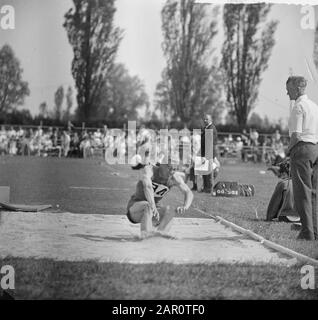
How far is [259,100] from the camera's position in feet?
18.9

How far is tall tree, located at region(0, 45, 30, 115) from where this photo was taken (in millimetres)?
4945

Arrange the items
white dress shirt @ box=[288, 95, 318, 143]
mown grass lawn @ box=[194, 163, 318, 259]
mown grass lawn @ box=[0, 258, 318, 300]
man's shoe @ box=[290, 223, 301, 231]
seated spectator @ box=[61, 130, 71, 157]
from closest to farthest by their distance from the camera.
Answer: mown grass lawn @ box=[0, 258, 318, 300] < white dress shirt @ box=[288, 95, 318, 143] < seated spectator @ box=[61, 130, 71, 157] < man's shoe @ box=[290, 223, 301, 231] < mown grass lawn @ box=[194, 163, 318, 259]

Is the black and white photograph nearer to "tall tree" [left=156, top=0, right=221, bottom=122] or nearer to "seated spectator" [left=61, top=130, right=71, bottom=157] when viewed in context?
"tall tree" [left=156, top=0, right=221, bottom=122]

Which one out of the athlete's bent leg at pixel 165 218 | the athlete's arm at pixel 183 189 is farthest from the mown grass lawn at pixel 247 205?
the athlete's bent leg at pixel 165 218

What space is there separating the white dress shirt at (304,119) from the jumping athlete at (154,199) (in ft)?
3.57

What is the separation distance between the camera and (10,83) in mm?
5113

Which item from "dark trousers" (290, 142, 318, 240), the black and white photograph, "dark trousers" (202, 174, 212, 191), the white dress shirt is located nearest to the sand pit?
the black and white photograph

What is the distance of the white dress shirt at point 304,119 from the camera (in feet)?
18.2

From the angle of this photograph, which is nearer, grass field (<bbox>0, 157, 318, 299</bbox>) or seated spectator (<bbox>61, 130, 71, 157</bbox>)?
grass field (<bbox>0, 157, 318, 299</bbox>)

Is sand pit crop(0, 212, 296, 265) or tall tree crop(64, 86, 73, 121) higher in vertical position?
tall tree crop(64, 86, 73, 121)

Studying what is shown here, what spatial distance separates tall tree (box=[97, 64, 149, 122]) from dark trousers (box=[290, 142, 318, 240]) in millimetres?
1517

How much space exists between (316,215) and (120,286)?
2287mm

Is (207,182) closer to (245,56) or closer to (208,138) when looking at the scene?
Answer: (208,138)
